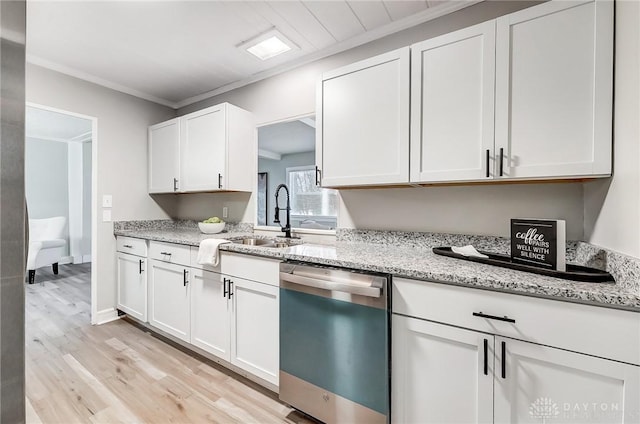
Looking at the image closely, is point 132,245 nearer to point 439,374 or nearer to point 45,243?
point 439,374

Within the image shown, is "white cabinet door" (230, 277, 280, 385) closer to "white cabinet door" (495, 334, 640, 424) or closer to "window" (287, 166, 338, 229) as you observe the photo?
"window" (287, 166, 338, 229)

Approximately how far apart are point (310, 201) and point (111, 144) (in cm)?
221

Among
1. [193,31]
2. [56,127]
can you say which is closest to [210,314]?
[193,31]

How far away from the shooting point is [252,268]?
5.94 feet

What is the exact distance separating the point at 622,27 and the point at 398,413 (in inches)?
73.9

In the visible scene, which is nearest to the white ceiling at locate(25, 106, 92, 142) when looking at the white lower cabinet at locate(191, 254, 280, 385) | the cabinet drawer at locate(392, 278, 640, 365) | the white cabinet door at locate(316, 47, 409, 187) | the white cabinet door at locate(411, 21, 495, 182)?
the white lower cabinet at locate(191, 254, 280, 385)

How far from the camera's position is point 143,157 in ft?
10.7

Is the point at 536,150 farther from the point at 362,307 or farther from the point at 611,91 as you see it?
the point at 362,307

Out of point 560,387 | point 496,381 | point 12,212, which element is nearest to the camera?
point 12,212

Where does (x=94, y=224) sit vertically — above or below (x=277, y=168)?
below

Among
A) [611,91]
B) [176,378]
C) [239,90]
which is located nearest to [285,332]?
[176,378]

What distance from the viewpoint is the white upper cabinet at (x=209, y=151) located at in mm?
2590

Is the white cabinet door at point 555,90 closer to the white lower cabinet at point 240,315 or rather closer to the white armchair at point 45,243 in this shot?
the white lower cabinet at point 240,315

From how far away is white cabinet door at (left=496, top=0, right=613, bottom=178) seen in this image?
1174mm
